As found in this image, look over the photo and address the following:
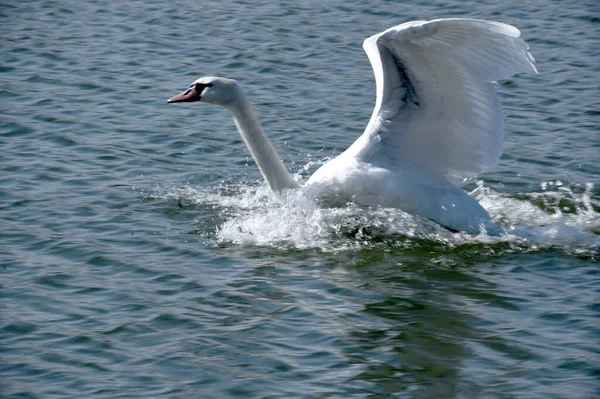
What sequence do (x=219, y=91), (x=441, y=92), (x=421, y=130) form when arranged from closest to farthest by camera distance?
(x=441, y=92) → (x=421, y=130) → (x=219, y=91)

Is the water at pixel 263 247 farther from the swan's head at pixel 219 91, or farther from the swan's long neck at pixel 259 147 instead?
the swan's head at pixel 219 91

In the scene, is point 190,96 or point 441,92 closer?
point 441,92

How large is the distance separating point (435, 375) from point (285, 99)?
22.5 ft

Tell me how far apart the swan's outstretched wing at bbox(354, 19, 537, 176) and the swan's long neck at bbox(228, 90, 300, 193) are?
73 centimetres

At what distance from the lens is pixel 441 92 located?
874 centimetres

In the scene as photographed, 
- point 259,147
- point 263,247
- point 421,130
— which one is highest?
point 421,130

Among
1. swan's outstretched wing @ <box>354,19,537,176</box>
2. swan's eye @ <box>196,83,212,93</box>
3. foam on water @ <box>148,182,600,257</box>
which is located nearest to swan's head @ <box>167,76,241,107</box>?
swan's eye @ <box>196,83,212,93</box>

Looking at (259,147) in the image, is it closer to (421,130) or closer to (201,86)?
(201,86)

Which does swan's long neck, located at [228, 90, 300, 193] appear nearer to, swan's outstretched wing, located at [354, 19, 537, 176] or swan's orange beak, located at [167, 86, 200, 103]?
swan's orange beak, located at [167, 86, 200, 103]

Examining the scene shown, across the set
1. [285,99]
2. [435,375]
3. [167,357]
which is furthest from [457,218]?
[285,99]

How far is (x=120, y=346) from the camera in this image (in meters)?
7.02

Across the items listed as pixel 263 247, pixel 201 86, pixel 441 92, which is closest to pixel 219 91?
pixel 201 86

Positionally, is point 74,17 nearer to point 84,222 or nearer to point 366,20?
point 366,20

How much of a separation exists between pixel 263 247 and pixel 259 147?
87 centimetres
